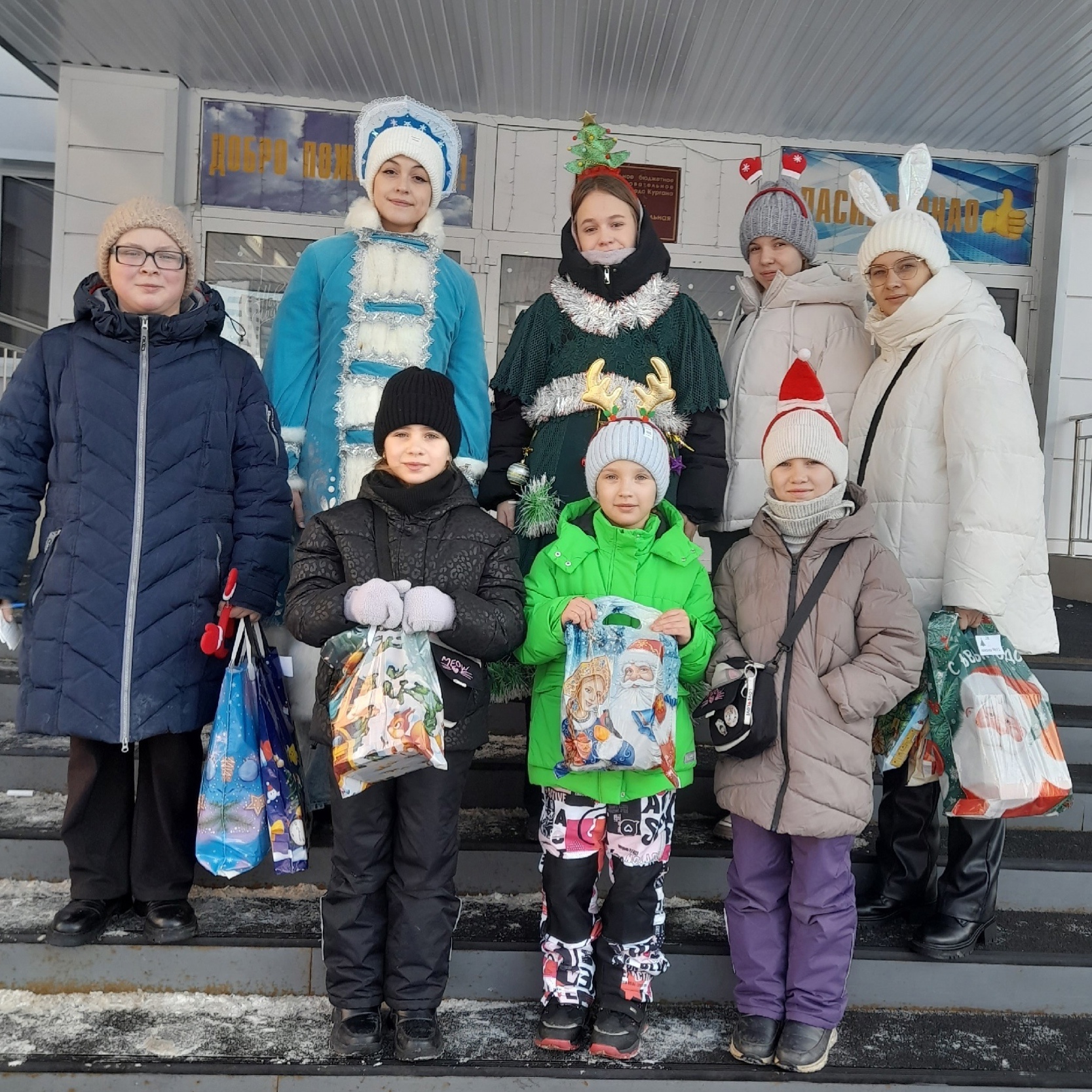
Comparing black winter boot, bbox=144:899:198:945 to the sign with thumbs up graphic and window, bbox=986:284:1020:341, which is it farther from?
window, bbox=986:284:1020:341

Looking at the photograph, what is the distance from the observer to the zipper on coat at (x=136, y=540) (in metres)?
2.36

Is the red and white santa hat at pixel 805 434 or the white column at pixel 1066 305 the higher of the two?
the white column at pixel 1066 305

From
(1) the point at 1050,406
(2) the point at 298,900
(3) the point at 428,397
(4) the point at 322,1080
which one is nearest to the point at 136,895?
(2) the point at 298,900

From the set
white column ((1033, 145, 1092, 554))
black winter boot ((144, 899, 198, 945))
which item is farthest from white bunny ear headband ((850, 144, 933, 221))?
white column ((1033, 145, 1092, 554))

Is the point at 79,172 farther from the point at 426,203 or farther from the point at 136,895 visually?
the point at 136,895

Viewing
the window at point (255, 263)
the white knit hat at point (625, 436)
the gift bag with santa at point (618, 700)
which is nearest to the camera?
the gift bag with santa at point (618, 700)

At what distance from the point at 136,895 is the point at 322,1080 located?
2.35 ft

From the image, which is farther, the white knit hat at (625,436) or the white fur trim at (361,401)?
the white fur trim at (361,401)

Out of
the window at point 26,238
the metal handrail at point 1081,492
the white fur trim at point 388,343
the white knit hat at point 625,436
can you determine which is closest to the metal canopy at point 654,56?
the window at point 26,238

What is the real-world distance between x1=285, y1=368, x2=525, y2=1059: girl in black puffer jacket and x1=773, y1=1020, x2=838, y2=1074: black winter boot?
0.76m

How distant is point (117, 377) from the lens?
8.01ft

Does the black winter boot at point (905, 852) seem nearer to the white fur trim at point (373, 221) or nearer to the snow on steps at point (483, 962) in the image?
the snow on steps at point (483, 962)

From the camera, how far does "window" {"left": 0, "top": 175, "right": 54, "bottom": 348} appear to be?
7535 mm

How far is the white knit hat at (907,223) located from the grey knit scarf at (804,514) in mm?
809
